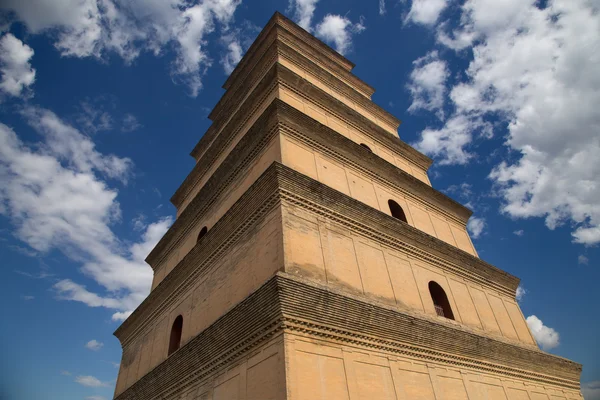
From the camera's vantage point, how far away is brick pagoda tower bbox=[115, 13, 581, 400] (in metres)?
6.21

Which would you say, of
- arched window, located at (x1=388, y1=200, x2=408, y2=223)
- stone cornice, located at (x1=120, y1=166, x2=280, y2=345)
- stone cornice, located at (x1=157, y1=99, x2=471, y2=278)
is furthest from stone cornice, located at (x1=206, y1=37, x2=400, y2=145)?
arched window, located at (x1=388, y1=200, x2=408, y2=223)

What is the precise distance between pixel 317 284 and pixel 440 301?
4.37m

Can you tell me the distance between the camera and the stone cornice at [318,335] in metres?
6.06

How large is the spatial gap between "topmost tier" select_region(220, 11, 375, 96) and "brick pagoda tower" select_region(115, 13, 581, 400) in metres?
0.42

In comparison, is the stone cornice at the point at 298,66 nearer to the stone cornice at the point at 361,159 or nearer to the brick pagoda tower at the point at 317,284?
the brick pagoda tower at the point at 317,284

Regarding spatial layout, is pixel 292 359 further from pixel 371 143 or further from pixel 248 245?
pixel 371 143

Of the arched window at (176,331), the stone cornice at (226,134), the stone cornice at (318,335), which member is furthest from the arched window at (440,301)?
the stone cornice at (226,134)

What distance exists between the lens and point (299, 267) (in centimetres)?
675

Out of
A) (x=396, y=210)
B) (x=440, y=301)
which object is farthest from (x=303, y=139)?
(x=440, y=301)

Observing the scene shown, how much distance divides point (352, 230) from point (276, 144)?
2.55 metres

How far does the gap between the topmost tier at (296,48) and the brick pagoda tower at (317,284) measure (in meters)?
0.42

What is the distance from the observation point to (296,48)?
14.2 meters

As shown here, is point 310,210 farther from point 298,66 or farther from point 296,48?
point 296,48

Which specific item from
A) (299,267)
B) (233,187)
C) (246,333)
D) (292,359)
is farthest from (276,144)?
(292,359)
